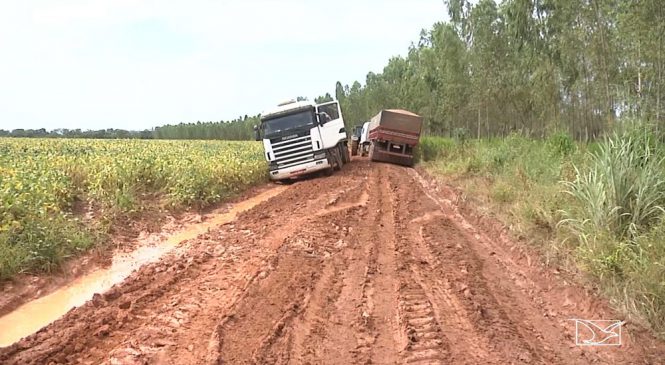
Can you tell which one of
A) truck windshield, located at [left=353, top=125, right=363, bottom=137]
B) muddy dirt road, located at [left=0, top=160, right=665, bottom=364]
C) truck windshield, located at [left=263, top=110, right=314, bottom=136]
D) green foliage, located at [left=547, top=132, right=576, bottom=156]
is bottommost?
muddy dirt road, located at [left=0, top=160, right=665, bottom=364]

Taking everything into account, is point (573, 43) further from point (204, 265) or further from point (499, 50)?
point (204, 265)

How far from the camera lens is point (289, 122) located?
17.7m

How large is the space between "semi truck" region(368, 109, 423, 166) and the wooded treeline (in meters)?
4.64

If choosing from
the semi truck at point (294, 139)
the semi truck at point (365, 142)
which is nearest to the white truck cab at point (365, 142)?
the semi truck at point (365, 142)

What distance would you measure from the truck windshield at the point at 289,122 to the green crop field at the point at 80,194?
4.96 feet

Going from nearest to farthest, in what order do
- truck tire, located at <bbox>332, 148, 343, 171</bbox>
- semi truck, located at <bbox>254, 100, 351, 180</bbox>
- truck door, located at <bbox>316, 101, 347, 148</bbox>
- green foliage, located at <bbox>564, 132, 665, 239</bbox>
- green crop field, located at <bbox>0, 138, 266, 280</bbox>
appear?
1. green foliage, located at <bbox>564, 132, 665, 239</bbox>
2. green crop field, located at <bbox>0, 138, 266, 280</bbox>
3. semi truck, located at <bbox>254, 100, 351, 180</bbox>
4. truck door, located at <bbox>316, 101, 347, 148</bbox>
5. truck tire, located at <bbox>332, 148, 343, 171</bbox>

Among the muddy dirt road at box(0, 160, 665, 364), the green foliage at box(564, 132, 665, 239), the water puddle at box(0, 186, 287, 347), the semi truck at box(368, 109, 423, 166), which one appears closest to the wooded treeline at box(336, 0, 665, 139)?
the green foliage at box(564, 132, 665, 239)

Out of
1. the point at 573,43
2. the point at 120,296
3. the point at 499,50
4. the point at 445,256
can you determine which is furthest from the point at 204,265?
the point at 499,50

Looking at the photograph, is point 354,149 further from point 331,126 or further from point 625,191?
point 625,191

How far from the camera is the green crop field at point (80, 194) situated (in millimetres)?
7312

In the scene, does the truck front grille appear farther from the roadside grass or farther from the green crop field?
the roadside grass

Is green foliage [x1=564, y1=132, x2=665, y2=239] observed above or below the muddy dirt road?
above

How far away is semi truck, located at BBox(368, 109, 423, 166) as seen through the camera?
23.2 meters

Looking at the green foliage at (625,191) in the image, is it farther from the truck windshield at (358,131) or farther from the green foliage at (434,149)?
the truck windshield at (358,131)
